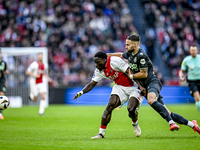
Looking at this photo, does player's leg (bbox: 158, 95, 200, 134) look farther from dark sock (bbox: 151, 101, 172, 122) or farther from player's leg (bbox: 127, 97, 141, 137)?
player's leg (bbox: 127, 97, 141, 137)

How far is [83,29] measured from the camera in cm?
2505

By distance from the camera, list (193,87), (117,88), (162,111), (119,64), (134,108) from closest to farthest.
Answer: (162,111) → (134,108) → (119,64) → (117,88) → (193,87)

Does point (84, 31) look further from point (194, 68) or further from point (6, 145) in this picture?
point (6, 145)

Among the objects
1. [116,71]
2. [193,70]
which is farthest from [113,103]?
[193,70]

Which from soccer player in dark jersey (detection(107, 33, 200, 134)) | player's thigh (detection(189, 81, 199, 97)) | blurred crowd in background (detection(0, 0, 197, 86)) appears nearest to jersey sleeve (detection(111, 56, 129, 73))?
soccer player in dark jersey (detection(107, 33, 200, 134))

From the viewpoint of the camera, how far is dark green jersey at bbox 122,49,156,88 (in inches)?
309

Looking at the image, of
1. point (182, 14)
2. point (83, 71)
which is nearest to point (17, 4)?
point (83, 71)

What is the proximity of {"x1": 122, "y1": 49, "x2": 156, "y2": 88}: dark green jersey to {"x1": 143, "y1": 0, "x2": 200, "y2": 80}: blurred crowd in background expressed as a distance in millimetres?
15765

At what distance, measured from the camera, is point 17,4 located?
86.5ft

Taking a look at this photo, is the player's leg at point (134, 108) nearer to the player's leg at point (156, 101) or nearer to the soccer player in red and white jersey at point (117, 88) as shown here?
the soccer player in red and white jersey at point (117, 88)

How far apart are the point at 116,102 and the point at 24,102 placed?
14600 millimetres

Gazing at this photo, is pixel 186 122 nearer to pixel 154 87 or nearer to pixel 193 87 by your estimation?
pixel 154 87

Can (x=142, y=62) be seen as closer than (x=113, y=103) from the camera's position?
Yes

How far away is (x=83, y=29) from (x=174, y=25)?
7.05m
